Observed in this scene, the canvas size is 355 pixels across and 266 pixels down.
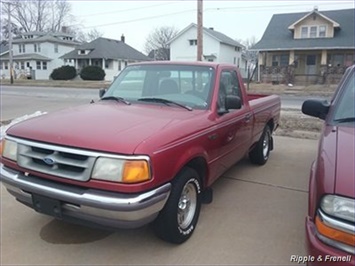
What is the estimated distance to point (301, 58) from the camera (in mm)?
34188

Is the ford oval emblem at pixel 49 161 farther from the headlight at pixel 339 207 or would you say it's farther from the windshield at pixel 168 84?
the headlight at pixel 339 207

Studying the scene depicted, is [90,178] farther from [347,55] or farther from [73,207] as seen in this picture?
[347,55]

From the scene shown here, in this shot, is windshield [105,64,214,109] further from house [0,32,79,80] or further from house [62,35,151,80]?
house [0,32,79,80]

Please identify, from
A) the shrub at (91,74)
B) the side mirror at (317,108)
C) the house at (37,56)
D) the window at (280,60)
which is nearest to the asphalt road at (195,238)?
the side mirror at (317,108)

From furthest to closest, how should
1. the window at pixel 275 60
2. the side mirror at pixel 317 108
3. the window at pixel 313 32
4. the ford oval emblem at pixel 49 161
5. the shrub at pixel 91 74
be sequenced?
the shrub at pixel 91 74 < the window at pixel 275 60 < the window at pixel 313 32 < the side mirror at pixel 317 108 < the ford oval emblem at pixel 49 161

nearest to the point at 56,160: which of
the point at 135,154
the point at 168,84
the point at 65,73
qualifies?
the point at 135,154

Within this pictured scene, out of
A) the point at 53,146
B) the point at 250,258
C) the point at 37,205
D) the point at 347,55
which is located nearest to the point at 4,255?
the point at 37,205

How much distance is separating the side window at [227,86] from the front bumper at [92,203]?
65.2 inches

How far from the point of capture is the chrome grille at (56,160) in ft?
9.57

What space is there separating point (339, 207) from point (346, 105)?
1.51m

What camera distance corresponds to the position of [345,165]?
223cm

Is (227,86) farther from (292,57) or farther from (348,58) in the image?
(348,58)

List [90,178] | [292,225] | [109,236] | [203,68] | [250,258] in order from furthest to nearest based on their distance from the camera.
→ 1. [203,68]
2. [292,225]
3. [109,236]
4. [250,258]
5. [90,178]

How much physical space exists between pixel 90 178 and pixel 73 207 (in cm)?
31
